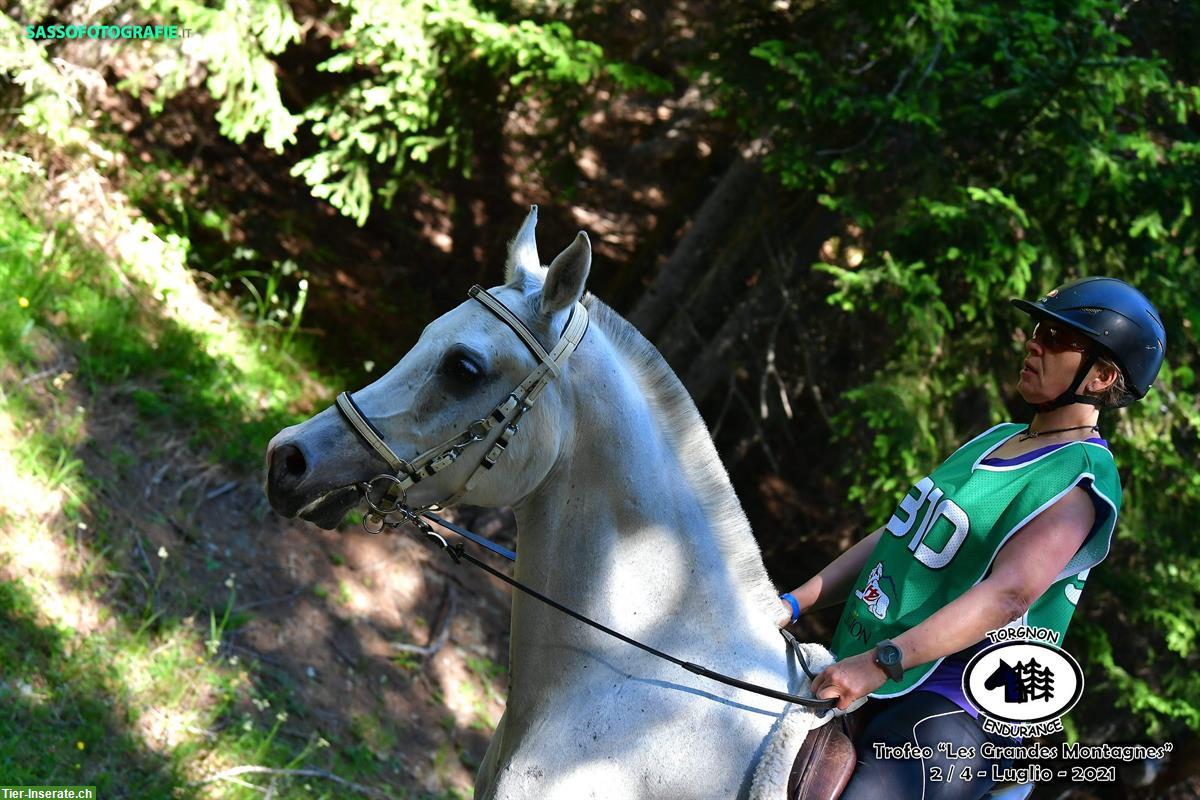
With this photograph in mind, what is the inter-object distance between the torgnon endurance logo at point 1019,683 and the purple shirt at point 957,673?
2cm

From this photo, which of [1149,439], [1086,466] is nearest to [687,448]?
[1086,466]

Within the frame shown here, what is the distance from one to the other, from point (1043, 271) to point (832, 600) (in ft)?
11.6

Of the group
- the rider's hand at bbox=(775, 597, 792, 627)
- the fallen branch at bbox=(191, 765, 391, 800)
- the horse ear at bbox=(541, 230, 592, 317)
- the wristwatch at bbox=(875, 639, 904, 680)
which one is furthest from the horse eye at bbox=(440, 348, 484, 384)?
the fallen branch at bbox=(191, 765, 391, 800)

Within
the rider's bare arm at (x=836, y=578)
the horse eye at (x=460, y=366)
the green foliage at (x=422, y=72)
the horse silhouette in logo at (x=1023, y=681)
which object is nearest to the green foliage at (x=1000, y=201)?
the green foliage at (x=422, y=72)

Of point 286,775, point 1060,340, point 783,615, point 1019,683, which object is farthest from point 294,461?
point 286,775

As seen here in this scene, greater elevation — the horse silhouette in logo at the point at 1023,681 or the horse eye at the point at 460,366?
the horse eye at the point at 460,366

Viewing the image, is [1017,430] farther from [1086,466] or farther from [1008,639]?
[1008,639]

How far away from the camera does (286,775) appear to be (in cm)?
554

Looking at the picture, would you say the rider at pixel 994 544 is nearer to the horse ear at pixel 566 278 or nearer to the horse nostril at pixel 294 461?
the horse ear at pixel 566 278

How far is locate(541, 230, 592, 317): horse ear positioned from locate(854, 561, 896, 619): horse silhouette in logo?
1.28m

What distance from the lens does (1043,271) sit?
6391 mm

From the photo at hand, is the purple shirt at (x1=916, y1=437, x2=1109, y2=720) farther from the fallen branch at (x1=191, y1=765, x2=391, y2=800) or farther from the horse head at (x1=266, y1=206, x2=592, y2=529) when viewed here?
the fallen branch at (x1=191, y1=765, x2=391, y2=800)

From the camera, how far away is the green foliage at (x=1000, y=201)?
6.12 meters

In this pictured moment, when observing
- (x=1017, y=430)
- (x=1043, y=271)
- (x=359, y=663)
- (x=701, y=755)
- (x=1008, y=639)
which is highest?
(x=1017, y=430)
